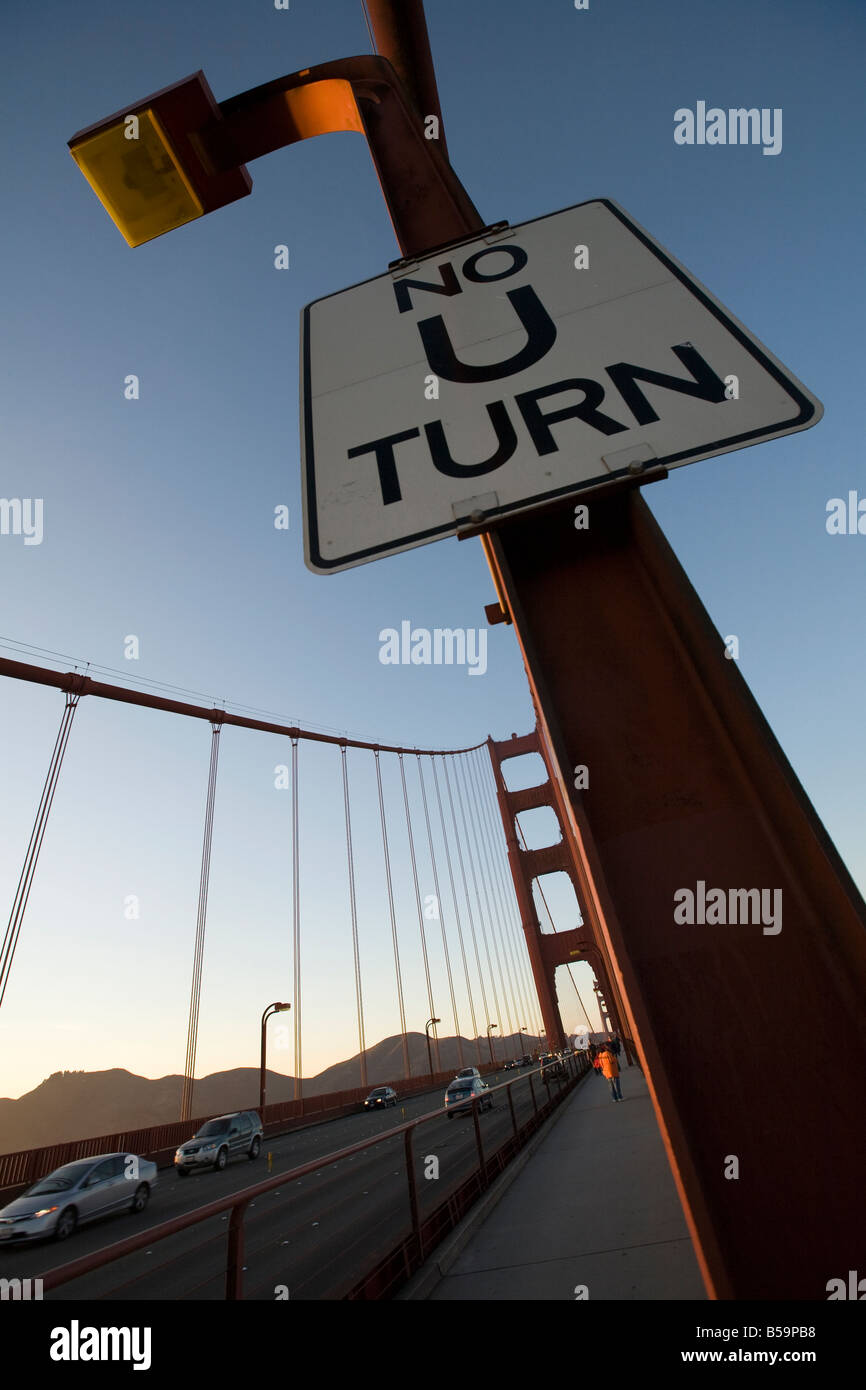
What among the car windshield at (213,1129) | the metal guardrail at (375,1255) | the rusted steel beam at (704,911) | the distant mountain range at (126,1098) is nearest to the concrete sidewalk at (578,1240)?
the metal guardrail at (375,1255)

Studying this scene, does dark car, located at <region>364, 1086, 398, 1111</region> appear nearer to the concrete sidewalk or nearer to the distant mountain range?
the concrete sidewalk

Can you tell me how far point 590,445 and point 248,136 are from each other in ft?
8.10

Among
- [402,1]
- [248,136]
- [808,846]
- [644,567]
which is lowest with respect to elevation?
[808,846]

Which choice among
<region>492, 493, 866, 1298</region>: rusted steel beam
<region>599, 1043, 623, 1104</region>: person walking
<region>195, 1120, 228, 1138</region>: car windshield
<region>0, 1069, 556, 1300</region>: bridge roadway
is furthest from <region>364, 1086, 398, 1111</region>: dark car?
<region>492, 493, 866, 1298</region>: rusted steel beam

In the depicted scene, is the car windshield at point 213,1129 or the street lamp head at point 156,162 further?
the car windshield at point 213,1129

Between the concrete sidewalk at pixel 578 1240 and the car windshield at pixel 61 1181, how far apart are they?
7.85 metres

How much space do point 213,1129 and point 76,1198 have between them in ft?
21.3

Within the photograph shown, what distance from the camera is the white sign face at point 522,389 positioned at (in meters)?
1.16

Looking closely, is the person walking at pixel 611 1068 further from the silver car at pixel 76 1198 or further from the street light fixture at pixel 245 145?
the street light fixture at pixel 245 145

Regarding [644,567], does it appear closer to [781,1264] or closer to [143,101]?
[781,1264]

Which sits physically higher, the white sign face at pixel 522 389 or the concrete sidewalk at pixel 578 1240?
the white sign face at pixel 522 389

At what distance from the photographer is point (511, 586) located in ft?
4.83

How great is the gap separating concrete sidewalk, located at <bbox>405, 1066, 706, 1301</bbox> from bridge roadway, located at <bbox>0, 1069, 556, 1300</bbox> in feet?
1.72
